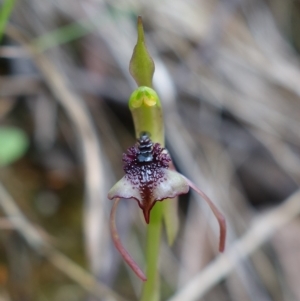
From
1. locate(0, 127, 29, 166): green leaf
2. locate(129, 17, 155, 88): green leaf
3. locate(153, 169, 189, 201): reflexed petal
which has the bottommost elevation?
locate(153, 169, 189, 201): reflexed petal

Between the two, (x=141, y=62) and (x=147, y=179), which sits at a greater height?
(x=141, y=62)

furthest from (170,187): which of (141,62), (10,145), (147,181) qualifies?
(10,145)

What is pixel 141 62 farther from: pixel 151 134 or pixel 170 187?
pixel 170 187

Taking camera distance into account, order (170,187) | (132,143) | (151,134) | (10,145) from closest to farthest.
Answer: (170,187) → (151,134) → (10,145) → (132,143)

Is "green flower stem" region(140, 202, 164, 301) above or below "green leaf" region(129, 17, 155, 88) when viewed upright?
below

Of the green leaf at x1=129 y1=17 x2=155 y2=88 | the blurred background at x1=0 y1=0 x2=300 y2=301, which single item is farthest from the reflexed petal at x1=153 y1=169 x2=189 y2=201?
the blurred background at x1=0 y1=0 x2=300 y2=301

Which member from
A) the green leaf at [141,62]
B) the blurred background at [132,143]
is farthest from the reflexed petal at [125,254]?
the blurred background at [132,143]

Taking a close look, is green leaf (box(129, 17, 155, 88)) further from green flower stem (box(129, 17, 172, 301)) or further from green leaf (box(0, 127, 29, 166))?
green leaf (box(0, 127, 29, 166))

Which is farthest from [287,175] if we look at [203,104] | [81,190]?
[81,190]
